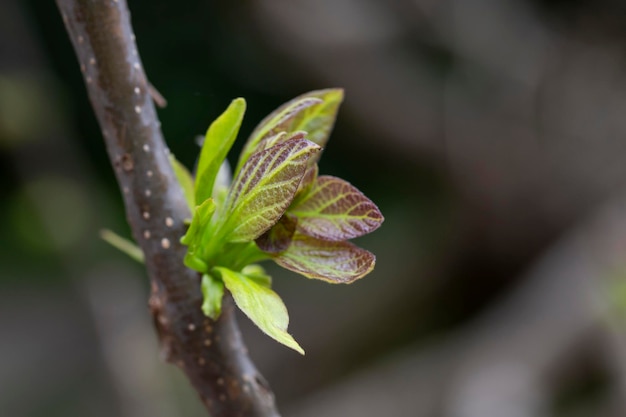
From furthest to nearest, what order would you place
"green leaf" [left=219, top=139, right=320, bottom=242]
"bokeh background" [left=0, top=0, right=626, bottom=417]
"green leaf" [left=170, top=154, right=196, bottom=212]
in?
"bokeh background" [left=0, top=0, right=626, bottom=417] < "green leaf" [left=170, top=154, right=196, bottom=212] < "green leaf" [left=219, top=139, right=320, bottom=242]

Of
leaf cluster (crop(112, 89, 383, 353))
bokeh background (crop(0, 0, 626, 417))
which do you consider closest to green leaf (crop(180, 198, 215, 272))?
leaf cluster (crop(112, 89, 383, 353))

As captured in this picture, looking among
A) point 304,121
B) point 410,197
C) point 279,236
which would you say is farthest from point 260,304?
point 410,197

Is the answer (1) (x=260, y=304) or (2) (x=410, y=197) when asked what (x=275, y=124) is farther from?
(2) (x=410, y=197)

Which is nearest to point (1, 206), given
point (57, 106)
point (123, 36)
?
point (57, 106)

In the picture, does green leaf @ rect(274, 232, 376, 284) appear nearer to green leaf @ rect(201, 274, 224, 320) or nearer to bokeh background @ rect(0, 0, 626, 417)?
green leaf @ rect(201, 274, 224, 320)

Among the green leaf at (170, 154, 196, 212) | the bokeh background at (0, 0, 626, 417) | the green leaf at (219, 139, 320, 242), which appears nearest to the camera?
the green leaf at (219, 139, 320, 242)

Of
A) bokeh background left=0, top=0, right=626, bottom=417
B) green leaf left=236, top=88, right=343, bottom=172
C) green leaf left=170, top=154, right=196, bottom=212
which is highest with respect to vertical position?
green leaf left=236, top=88, right=343, bottom=172
